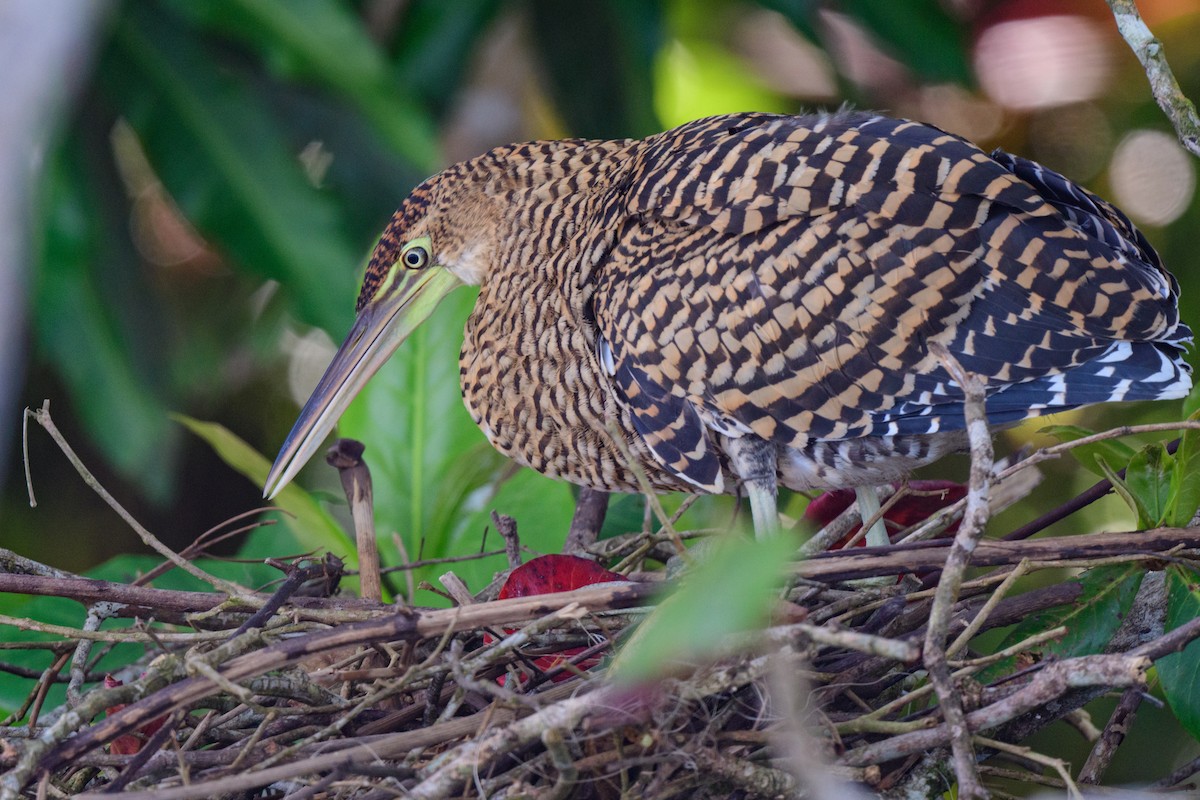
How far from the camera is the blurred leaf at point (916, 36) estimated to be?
2721 millimetres

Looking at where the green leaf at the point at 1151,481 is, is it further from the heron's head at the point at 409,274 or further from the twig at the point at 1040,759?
the heron's head at the point at 409,274

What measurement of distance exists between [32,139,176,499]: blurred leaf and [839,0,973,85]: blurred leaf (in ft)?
5.71

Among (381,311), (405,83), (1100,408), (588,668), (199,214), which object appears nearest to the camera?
(588,668)

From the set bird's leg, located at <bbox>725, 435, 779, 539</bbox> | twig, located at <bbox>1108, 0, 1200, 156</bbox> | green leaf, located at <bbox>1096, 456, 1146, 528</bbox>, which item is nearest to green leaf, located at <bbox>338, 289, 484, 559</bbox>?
bird's leg, located at <bbox>725, 435, 779, 539</bbox>

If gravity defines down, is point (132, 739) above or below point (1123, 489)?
below

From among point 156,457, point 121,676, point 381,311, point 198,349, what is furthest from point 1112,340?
point 198,349

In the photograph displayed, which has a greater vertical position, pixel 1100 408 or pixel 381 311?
pixel 381 311

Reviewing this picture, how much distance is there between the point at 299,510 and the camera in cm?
192

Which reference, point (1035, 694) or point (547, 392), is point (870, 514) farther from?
point (1035, 694)

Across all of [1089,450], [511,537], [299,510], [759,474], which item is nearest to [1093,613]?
[1089,450]

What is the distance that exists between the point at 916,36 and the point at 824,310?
1.49m

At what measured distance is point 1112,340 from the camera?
143 centimetres

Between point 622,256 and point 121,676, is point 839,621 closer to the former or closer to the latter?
point 622,256

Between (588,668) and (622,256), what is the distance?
0.58 meters
